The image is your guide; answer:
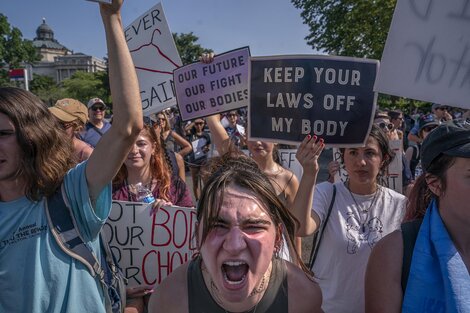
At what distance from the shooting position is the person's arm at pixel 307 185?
1974 millimetres

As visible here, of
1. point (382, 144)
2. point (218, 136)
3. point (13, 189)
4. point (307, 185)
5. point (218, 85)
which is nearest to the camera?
point (13, 189)

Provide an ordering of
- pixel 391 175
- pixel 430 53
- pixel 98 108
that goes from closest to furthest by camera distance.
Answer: pixel 430 53 < pixel 391 175 < pixel 98 108

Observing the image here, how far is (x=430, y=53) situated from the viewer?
Answer: 1786 millimetres

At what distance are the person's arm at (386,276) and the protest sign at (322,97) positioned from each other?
2.50ft

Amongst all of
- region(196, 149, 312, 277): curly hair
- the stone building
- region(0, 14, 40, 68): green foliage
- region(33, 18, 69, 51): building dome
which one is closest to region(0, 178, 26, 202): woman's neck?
region(196, 149, 312, 277): curly hair

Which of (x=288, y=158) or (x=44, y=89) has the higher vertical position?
(x=44, y=89)

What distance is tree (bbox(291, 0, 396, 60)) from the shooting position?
18.5 m

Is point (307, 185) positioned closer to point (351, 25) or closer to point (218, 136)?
point (218, 136)

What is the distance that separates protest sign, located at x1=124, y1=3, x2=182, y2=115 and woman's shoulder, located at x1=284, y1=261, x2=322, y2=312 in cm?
210

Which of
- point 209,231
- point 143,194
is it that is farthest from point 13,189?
point 143,194

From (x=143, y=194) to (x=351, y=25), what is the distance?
19714 millimetres

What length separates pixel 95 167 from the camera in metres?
1.55

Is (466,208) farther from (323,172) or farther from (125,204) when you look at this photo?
(323,172)

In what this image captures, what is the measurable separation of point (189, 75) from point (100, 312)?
187cm
